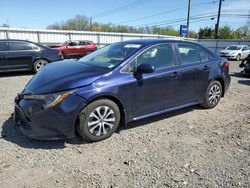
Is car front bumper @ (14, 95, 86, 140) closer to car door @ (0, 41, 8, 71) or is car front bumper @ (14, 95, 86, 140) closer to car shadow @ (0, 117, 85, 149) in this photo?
car shadow @ (0, 117, 85, 149)

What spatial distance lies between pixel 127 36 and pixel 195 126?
70.7 ft

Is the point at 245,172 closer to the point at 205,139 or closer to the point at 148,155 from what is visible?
the point at 205,139

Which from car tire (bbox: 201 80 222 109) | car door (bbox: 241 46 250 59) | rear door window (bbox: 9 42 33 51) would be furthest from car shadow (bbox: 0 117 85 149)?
car door (bbox: 241 46 250 59)

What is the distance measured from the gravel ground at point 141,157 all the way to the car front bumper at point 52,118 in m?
0.26

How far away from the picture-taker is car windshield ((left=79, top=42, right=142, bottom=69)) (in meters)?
3.48

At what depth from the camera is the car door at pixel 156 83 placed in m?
3.40

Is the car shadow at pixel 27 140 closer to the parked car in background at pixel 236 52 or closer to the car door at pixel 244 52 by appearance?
the parked car in background at pixel 236 52

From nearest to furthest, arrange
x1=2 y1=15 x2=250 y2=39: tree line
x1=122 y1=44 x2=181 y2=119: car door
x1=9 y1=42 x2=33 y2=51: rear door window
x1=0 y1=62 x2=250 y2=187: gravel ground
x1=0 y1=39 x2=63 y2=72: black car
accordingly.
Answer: x1=0 y1=62 x2=250 y2=187: gravel ground → x1=122 y1=44 x2=181 y2=119: car door → x1=0 y1=39 x2=63 y2=72: black car → x1=9 y1=42 x2=33 y2=51: rear door window → x1=2 y1=15 x2=250 y2=39: tree line

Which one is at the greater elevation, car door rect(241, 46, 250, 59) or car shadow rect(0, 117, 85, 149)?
car door rect(241, 46, 250, 59)

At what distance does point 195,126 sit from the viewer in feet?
12.8

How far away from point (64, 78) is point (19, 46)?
643 centimetres

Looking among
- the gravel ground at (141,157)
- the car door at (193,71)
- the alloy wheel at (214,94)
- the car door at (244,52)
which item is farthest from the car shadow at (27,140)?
the car door at (244,52)

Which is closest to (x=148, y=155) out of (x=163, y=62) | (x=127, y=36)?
(x=163, y=62)

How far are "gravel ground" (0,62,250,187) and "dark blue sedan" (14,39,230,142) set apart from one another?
0.26 m
